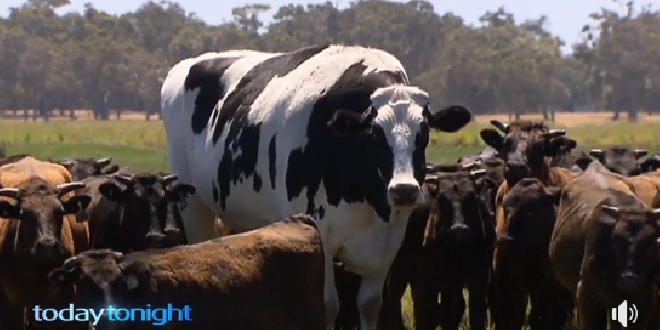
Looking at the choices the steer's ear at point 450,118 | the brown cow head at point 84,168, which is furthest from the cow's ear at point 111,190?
the brown cow head at point 84,168

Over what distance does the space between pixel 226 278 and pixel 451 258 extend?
3.83 metres

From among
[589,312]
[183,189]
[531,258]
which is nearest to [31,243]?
[183,189]

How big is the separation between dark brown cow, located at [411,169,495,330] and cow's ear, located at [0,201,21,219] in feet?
11.7

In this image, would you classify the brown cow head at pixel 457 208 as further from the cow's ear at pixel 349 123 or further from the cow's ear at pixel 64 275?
the cow's ear at pixel 64 275

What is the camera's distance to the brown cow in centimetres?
921

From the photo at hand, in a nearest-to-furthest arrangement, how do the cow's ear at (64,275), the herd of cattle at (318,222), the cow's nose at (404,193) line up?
the cow's ear at (64,275), the herd of cattle at (318,222), the cow's nose at (404,193)

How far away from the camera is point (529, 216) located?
36.5 ft

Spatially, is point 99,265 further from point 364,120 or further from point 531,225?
point 531,225

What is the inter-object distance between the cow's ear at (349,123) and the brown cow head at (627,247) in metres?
1.82

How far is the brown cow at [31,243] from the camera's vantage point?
9.21 m

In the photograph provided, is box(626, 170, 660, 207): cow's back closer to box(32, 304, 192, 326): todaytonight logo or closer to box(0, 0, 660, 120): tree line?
box(32, 304, 192, 326): todaytonight logo

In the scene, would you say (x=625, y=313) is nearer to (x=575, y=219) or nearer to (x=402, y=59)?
(x=575, y=219)

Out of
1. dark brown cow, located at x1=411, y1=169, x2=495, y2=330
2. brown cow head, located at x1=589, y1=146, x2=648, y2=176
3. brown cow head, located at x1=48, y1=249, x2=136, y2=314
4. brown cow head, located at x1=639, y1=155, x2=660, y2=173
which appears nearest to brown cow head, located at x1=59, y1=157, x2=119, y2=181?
dark brown cow, located at x1=411, y1=169, x2=495, y2=330

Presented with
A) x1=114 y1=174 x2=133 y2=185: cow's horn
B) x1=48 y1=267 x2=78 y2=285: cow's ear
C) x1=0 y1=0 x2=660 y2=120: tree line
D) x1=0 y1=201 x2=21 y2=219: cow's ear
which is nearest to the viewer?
x1=48 y1=267 x2=78 y2=285: cow's ear
